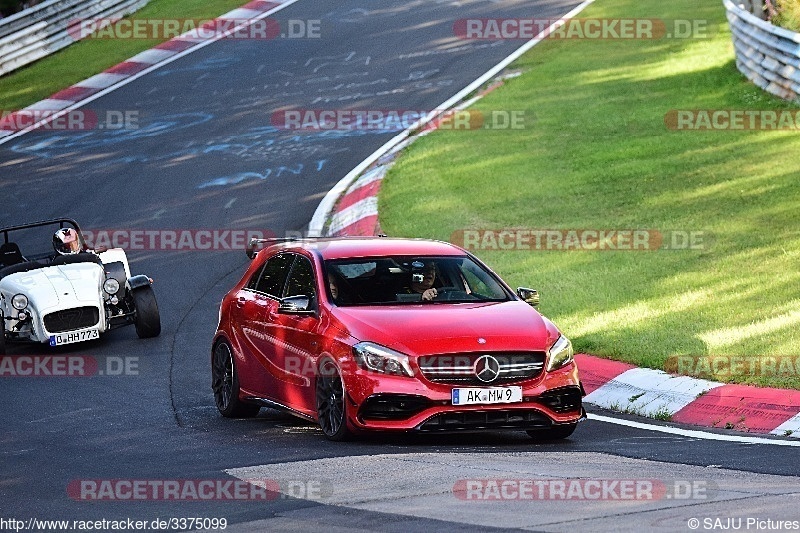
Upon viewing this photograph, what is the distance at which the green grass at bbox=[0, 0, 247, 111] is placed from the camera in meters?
30.3

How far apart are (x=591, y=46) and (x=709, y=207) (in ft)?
42.2

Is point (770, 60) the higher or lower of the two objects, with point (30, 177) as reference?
higher

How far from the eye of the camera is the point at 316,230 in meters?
20.3

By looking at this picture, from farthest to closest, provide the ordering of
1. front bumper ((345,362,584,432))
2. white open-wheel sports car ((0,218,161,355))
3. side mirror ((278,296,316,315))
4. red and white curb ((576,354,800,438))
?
white open-wheel sports car ((0,218,161,355)), side mirror ((278,296,316,315)), red and white curb ((576,354,800,438)), front bumper ((345,362,584,432))

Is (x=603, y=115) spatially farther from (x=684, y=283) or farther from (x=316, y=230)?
(x=684, y=283)

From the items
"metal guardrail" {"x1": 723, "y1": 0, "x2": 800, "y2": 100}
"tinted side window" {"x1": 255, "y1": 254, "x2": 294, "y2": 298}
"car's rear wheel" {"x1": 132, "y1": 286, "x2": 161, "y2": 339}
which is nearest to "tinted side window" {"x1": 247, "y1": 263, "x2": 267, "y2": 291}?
"tinted side window" {"x1": 255, "y1": 254, "x2": 294, "y2": 298}

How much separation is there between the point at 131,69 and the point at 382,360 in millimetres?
22990

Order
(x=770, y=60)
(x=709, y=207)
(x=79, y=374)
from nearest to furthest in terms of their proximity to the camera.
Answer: (x=79, y=374) → (x=709, y=207) → (x=770, y=60)

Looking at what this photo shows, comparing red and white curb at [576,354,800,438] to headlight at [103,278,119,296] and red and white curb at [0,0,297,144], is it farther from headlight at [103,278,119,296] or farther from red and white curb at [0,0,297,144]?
red and white curb at [0,0,297,144]

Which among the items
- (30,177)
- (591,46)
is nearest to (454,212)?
(30,177)

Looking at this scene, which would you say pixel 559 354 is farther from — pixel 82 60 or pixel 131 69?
pixel 82 60

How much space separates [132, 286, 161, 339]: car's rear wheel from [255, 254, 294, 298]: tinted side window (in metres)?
4.15

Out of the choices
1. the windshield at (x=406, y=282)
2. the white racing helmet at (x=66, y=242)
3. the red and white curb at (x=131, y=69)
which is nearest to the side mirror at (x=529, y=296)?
the windshield at (x=406, y=282)

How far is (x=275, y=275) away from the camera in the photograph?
1202 cm
